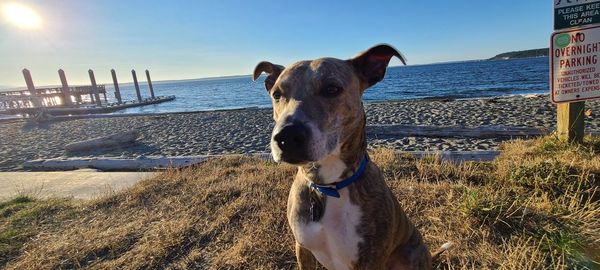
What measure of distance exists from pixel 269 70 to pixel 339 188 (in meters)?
1.43

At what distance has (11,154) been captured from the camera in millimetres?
11180

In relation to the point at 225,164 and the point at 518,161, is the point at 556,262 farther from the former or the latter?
the point at 225,164

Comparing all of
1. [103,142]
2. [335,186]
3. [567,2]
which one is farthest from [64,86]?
[567,2]

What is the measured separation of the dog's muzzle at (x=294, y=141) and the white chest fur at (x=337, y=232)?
21.2 inches

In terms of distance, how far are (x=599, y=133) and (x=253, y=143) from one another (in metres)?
8.54

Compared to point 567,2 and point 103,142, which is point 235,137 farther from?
point 567,2

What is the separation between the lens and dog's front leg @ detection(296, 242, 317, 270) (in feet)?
8.95

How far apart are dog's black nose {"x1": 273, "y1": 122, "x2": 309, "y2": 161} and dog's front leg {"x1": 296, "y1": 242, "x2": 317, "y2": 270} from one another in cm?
104

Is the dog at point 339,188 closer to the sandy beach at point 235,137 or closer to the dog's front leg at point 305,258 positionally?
the dog's front leg at point 305,258

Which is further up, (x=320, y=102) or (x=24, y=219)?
(x=320, y=102)

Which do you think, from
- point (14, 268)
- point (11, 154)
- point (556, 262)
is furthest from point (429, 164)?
point (11, 154)

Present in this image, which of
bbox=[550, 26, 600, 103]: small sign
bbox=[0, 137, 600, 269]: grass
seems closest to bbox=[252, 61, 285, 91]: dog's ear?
bbox=[0, 137, 600, 269]: grass

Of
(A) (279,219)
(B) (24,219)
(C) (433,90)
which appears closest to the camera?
(A) (279,219)

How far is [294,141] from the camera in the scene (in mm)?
2004
